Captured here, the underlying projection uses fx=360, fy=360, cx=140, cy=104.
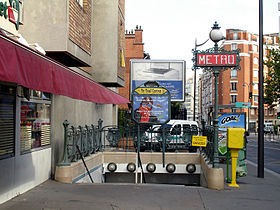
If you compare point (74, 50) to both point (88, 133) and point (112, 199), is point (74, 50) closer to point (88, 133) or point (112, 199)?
point (88, 133)

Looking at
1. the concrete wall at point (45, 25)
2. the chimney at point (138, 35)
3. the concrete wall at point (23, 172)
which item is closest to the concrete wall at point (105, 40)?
the concrete wall at point (45, 25)

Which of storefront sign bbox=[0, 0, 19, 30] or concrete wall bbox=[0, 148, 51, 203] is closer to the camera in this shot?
concrete wall bbox=[0, 148, 51, 203]

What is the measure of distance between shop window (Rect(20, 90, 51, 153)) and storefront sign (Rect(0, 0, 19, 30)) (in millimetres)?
1762

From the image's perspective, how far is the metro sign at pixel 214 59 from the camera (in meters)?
9.96

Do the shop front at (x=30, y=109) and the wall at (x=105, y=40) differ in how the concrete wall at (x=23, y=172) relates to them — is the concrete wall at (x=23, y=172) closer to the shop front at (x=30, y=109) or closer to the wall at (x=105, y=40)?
the shop front at (x=30, y=109)

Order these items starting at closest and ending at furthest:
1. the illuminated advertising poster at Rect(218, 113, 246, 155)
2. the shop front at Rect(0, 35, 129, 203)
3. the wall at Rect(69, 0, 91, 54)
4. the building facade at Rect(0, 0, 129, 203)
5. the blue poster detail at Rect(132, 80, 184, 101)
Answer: the shop front at Rect(0, 35, 129, 203), the building facade at Rect(0, 0, 129, 203), the wall at Rect(69, 0, 91, 54), the illuminated advertising poster at Rect(218, 113, 246, 155), the blue poster detail at Rect(132, 80, 184, 101)

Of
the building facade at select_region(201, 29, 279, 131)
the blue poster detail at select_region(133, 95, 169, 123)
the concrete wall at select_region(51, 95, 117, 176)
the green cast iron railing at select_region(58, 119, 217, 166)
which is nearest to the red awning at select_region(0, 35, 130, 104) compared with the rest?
the concrete wall at select_region(51, 95, 117, 176)

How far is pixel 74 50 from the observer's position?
1027cm

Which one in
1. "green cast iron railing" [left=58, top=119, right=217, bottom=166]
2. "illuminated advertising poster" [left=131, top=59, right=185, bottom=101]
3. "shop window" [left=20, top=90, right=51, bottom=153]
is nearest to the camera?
"shop window" [left=20, top=90, right=51, bottom=153]

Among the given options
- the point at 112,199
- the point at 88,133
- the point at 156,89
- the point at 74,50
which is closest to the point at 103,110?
the point at 156,89

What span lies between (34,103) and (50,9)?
104 inches

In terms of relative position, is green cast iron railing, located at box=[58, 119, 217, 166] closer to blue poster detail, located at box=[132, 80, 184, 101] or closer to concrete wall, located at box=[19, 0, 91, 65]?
concrete wall, located at box=[19, 0, 91, 65]

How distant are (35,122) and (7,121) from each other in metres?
1.60

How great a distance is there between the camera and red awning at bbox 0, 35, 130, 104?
4.41 meters
